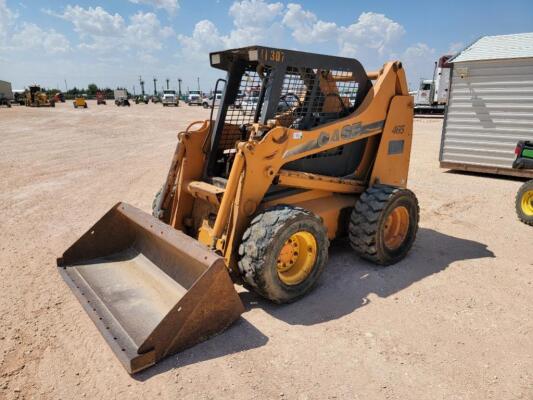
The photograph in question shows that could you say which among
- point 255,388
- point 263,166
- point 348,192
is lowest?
point 255,388

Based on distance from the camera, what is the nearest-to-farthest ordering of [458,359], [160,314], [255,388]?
[255,388], [458,359], [160,314]

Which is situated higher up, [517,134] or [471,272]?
[517,134]

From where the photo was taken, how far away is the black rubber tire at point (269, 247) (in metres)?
3.53

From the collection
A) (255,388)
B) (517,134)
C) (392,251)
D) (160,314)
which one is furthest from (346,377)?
(517,134)

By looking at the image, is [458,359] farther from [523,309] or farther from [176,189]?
[176,189]

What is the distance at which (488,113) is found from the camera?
9.68 metres

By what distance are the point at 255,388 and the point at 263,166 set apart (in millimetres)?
1895

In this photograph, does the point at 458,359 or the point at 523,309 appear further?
the point at 523,309

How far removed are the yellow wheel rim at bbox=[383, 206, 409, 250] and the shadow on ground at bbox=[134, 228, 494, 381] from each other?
259mm

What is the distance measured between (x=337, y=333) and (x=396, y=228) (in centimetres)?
202

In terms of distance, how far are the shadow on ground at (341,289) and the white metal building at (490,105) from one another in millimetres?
5112

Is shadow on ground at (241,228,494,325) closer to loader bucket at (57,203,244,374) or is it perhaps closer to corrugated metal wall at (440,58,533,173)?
loader bucket at (57,203,244,374)

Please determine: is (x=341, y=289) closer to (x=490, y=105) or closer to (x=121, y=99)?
(x=490, y=105)

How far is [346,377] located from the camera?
2.91m
